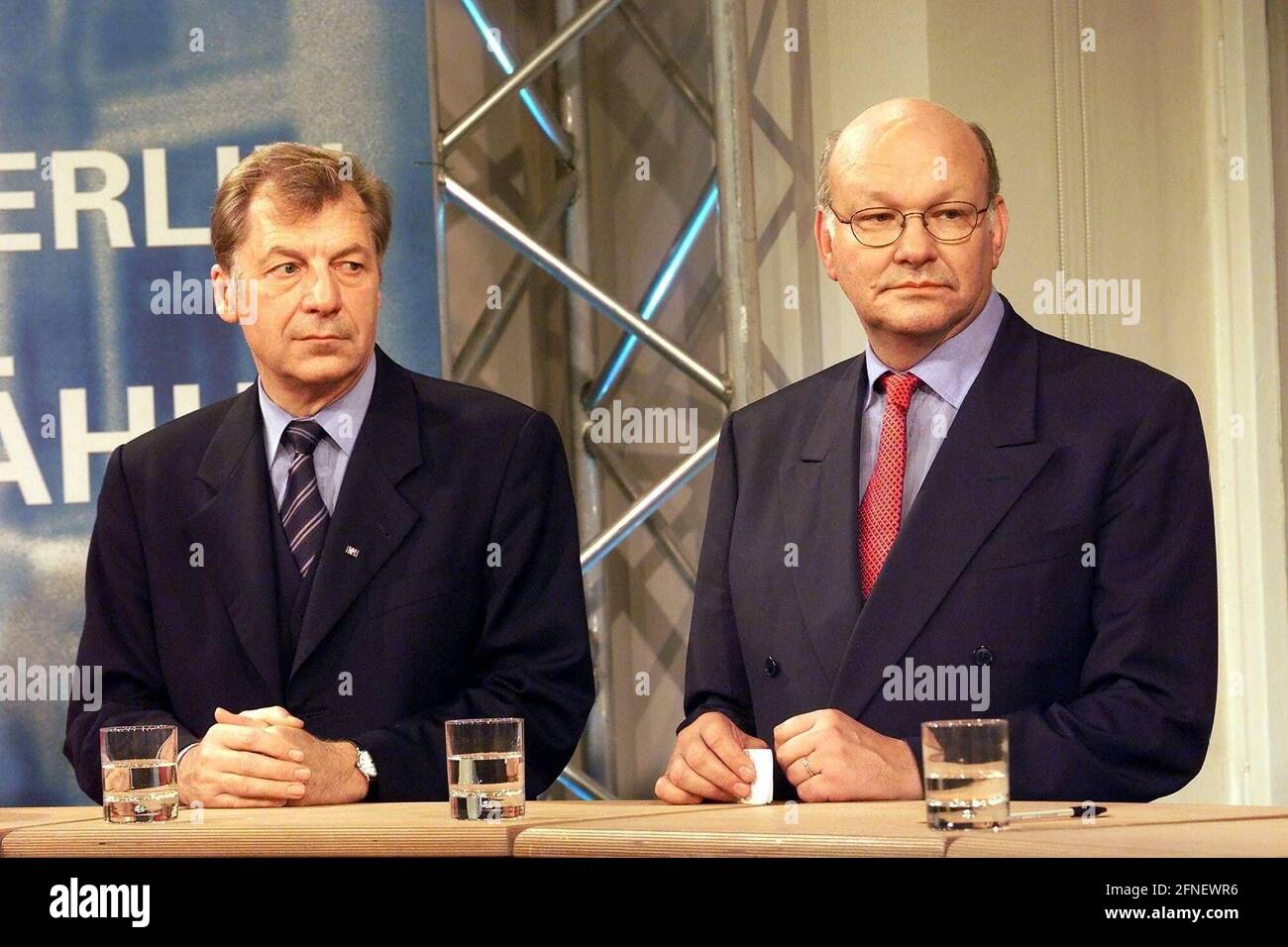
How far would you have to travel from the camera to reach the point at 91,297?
3.81 m

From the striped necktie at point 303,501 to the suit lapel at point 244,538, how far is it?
1.5 inches

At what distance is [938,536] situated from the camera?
2.50 metres

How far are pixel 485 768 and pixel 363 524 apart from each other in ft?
2.54

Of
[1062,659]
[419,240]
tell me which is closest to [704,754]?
[1062,659]

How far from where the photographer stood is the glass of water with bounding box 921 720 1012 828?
6.03ft

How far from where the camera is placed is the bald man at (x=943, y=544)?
2305 mm

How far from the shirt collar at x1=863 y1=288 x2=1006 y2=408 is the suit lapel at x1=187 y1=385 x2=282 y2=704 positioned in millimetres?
1004

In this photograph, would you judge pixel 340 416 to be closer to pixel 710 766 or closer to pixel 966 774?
pixel 710 766

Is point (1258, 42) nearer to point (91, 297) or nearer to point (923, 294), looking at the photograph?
point (923, 294)

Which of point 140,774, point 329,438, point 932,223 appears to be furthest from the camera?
point 329,438

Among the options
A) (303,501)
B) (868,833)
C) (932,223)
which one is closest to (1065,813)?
(868,833)

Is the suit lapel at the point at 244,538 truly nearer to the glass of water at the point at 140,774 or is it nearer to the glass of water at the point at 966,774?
the glass of water at the point at 140,774

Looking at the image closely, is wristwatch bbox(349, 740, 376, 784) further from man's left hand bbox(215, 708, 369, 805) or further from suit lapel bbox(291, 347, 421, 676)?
suit lapel bbox(291, 347, 421, 676)
